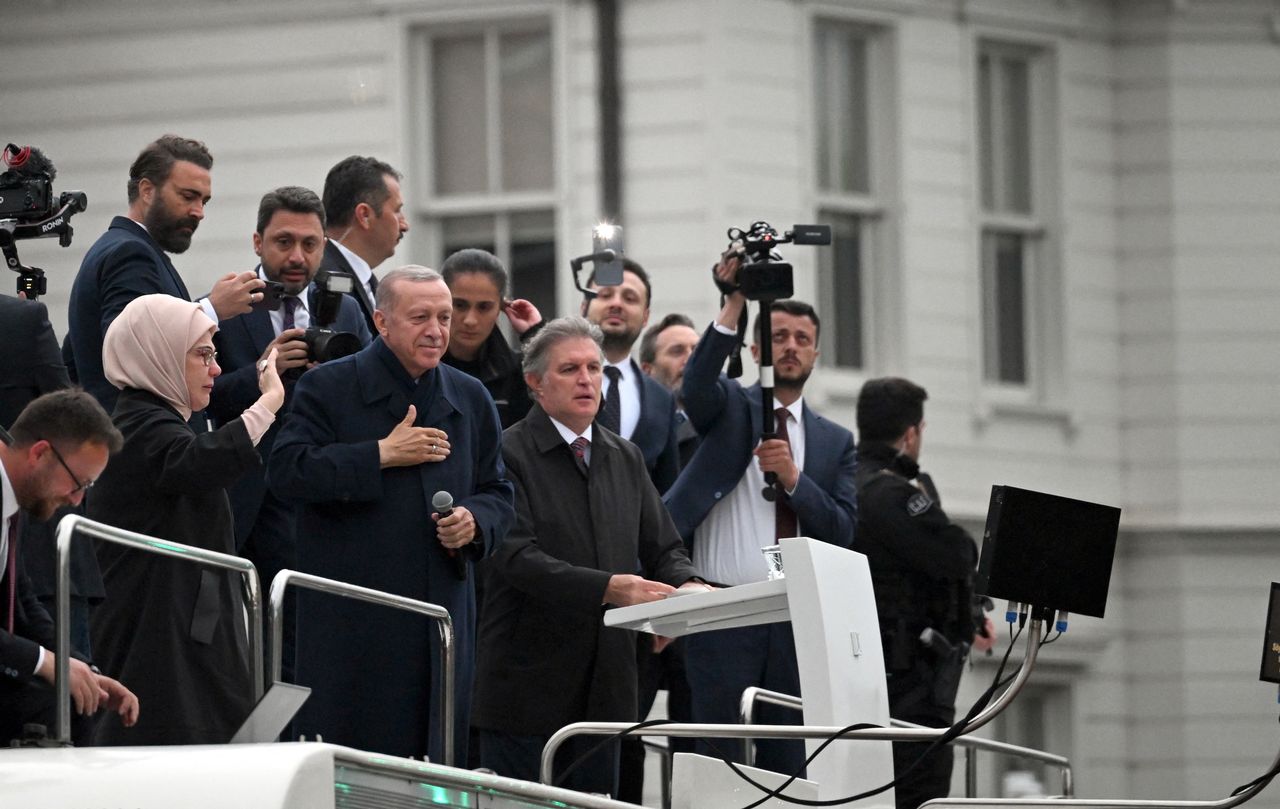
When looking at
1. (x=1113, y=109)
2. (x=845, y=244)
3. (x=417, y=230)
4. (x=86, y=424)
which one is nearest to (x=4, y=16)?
(x=417, y=230)

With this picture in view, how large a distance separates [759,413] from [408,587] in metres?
2.43

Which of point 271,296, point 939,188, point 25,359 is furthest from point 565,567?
point 939,188

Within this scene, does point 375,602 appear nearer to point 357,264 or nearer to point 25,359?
point 25,359

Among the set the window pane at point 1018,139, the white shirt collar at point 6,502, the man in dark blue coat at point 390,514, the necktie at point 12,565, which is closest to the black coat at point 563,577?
the man in dark blue coat at point 390,514

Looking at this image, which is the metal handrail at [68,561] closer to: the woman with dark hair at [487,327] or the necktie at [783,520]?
the woman with dark hair at [487,327]

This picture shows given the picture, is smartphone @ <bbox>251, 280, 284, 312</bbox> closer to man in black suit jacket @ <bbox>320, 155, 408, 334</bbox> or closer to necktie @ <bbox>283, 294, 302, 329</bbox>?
necktie @ <bbox>283, 294, 302, 329</bbox>

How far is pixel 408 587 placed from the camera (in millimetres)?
7891

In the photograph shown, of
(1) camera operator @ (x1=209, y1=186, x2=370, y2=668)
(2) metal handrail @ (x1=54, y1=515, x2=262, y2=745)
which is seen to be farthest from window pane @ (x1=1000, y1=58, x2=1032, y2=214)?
(2) metal handrail @ (x1=54, y1=515, x2=262, y2=745)

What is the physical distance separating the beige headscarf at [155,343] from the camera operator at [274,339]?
799 millimetres

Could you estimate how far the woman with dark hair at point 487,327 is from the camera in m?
9.42

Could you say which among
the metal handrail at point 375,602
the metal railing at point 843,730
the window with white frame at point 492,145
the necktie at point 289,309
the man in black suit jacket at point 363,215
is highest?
the window with white frame at point 492,145

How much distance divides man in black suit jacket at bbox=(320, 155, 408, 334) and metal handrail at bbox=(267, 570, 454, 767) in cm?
197

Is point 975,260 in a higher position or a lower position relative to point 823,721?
higher

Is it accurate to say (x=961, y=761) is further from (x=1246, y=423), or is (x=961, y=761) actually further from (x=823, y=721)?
(x=823, y=721)
